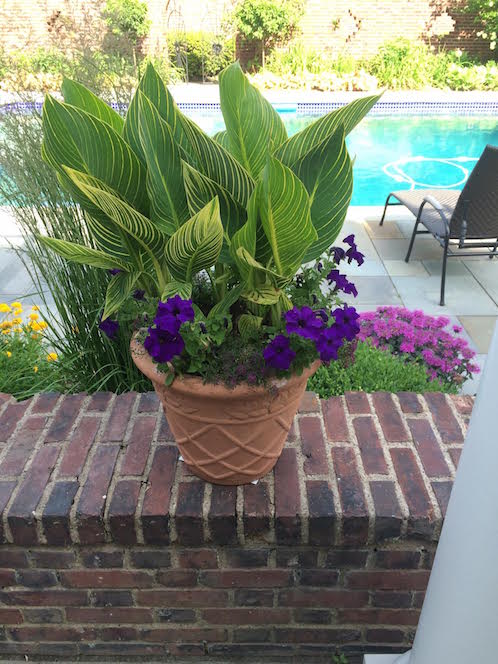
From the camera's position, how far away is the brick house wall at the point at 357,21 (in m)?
12.0

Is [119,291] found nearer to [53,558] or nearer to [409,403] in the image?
[53,558]

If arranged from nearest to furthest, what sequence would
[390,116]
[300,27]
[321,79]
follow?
[390,116] → [321,79] → [300,27]

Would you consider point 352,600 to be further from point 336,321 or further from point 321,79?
point 321,79

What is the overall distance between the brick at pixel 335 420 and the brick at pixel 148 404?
517 mm

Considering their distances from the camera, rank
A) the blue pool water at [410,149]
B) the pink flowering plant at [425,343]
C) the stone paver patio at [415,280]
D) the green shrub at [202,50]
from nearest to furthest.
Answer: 1. the pink flowering plant at [425,343]
2. the stone paver patio at [415,280]
3. the blue pool water at [410,149]
4. the green shrub at [202,50]

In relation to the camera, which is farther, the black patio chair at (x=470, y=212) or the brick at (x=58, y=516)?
the black patio chair at (x=470, y=212)

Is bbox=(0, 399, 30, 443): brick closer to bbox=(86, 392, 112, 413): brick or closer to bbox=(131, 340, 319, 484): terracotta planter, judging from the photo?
bbox=(86, 392, 112, 413): brick

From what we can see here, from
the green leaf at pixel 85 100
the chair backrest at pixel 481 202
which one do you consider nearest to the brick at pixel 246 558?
the green leaf at pixel 85 100

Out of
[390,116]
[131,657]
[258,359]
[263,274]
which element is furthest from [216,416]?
[390,116]

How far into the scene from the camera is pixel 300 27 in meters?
12.2

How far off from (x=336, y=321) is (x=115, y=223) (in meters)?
0.49

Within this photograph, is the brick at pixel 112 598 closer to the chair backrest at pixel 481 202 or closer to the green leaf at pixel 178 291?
the green leaf at pixel 178 291

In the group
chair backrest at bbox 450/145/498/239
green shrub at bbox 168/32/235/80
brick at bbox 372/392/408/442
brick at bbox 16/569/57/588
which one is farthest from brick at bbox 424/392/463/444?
green shrub at bbox 168/32/235/80

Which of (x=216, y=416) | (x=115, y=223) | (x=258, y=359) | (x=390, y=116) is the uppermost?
(x=115, y=223)
